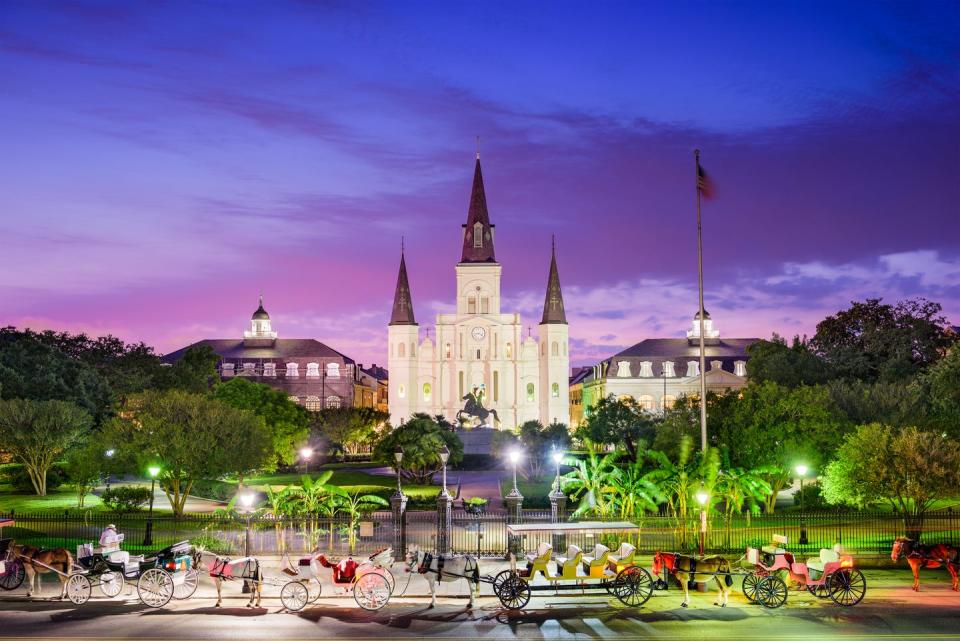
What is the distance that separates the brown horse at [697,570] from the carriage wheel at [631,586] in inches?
22.6

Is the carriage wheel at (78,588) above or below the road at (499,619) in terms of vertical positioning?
above

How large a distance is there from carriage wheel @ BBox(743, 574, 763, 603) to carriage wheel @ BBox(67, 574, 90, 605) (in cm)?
1353

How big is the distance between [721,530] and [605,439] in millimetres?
41306

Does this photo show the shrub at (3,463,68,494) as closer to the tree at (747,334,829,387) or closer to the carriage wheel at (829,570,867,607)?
the carriage wheel at (829,570,867,607)

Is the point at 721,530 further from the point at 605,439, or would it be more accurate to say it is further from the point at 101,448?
the point at 605,439

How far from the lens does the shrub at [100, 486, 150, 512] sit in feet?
124

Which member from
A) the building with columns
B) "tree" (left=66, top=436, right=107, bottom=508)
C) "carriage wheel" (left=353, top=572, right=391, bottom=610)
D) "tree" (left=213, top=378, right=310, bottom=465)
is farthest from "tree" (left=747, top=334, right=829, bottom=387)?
"carriage wheel" (left=353, top=572, right=391, bottom=610)

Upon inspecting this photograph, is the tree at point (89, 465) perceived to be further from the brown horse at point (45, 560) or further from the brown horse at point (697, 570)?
the brown horse at point (697, 570)

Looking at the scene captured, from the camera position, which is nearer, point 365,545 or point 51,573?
point 51,573

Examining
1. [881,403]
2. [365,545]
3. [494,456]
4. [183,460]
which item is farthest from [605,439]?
[365,545]

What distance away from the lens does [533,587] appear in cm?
1903

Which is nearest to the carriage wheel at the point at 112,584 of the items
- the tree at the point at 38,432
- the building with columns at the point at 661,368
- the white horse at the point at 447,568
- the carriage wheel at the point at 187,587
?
the carriage wheel at the point at 187,587

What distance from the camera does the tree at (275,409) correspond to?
60.2 meters

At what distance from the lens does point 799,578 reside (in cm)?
1883
